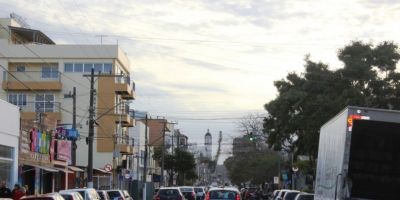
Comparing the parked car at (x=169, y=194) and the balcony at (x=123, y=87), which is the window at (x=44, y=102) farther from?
the parked car at (x=169, y=194)

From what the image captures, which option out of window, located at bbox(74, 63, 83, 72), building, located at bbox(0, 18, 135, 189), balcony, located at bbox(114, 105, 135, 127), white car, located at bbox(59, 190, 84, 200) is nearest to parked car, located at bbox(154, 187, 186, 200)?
white car, located at bbox(59, 190, 84, 200)

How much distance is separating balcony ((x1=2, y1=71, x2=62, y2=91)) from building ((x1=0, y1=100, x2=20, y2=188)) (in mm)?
39271

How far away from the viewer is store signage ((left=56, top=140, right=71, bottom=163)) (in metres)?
44.8

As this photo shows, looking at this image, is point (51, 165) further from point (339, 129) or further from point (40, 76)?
point (40, 76)

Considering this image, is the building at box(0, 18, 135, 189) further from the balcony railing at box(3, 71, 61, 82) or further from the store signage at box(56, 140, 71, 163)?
the store signage at box(56, 140, 71, 163)

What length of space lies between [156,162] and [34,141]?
247ft

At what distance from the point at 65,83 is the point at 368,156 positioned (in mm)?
63659

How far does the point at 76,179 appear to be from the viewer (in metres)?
53.6

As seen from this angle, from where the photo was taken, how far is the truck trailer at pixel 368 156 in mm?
14492

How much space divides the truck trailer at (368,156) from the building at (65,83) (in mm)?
58832

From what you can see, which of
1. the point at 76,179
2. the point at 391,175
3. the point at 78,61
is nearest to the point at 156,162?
the point at 78,61

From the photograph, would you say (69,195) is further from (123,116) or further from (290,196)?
(123,116)

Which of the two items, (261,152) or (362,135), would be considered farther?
(261,152)

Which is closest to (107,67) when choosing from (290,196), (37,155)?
(37,155)
